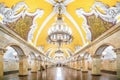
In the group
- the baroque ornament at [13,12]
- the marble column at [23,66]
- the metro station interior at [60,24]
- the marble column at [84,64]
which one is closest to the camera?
the baroque ornament at [13,12]

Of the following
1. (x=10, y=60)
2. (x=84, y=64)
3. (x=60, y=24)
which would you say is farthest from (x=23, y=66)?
(x=84, y=64)

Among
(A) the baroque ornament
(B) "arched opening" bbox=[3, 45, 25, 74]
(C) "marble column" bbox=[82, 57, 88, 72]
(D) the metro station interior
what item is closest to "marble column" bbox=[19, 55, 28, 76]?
(D) the metro station interior

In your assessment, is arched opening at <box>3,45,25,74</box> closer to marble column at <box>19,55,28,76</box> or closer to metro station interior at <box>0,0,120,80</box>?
metro station interior at <box>0,0,120,80</box>

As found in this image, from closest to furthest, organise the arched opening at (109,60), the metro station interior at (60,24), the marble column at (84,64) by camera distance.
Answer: the metro station interior at (60,24) < the arched opening at (109,60) < the marble column at (84,64)

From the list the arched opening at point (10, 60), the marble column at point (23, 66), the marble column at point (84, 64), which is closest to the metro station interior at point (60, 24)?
the marble column at point (23, 66)

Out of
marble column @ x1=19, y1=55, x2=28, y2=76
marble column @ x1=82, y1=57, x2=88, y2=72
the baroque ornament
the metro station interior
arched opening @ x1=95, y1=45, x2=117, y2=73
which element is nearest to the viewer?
the baroque ornament

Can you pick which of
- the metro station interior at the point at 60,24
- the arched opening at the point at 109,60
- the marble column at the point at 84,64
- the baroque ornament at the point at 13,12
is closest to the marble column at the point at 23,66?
the metro station interior at the point at 60,24

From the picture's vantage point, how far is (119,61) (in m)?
12.3

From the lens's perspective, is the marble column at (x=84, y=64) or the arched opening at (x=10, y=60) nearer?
the arched opening at (x=10, y=60)

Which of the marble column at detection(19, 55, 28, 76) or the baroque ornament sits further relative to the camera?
the marble column at detection(19, 55, 28, 76)

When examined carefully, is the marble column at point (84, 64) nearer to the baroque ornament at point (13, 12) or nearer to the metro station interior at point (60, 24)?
the metro station interior at point (60, 24)

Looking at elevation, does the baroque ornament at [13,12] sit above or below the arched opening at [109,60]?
above

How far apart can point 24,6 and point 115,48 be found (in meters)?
7.09

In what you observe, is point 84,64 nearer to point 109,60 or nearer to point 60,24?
point 109,60
